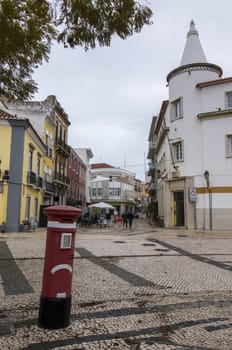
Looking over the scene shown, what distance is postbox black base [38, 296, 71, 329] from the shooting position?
390 centimetres

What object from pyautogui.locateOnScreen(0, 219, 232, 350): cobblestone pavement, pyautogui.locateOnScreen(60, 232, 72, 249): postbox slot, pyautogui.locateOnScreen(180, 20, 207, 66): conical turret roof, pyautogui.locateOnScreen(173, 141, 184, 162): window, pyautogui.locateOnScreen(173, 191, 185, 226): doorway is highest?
pyautogui.locateOnScreen(180, 20, 207, 66): conical turret roof

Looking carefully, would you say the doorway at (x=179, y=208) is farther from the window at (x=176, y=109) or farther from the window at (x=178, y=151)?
the window at (x=176, y=109)

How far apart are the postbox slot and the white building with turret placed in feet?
63.0

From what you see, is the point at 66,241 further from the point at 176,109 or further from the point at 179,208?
the point at 176,109

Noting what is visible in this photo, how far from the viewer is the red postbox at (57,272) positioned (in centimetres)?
392

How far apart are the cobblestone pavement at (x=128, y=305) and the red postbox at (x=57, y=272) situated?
16cm

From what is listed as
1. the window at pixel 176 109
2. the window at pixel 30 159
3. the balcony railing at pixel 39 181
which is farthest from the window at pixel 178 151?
the balcony railing at pixel 39 181

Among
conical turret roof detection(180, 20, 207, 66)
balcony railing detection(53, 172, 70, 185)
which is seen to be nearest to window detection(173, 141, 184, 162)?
conical turret roof detection(180, 20, 207, 66)

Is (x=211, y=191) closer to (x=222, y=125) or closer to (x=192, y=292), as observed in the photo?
(x=222, y=125)

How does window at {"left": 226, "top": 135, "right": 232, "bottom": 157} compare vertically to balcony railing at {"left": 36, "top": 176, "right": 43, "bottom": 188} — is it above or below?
above

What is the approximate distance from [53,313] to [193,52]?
77.5ft

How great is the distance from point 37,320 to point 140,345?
4.85 ft

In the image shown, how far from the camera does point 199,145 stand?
22.7 m

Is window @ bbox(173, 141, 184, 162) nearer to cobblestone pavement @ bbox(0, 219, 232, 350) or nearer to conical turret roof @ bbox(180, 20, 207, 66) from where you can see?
conical turret roof @ bbox(180, 20, 207, 66)
